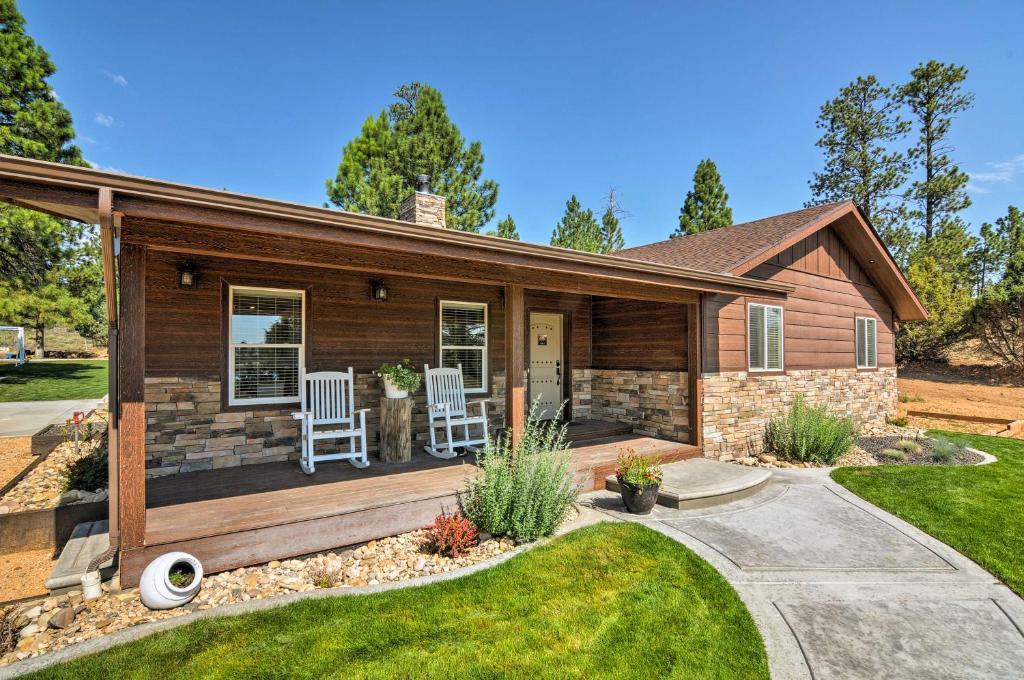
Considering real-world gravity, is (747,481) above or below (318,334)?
below

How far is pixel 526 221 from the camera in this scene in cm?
2080

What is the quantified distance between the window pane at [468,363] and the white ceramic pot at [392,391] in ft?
3.82


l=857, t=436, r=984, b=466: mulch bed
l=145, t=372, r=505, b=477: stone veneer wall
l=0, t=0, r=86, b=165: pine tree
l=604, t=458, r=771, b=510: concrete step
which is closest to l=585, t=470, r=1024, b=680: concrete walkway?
l=604, t=458, r=771, b=510: concrete step

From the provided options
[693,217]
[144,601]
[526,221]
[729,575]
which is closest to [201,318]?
[144,601]

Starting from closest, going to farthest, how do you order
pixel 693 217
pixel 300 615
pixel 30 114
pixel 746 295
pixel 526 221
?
pixel 300 615 < pixel 746 295 < pixel 30 114 < pixel 693 217 < pixel 526 221

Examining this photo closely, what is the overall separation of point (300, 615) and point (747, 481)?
473 centimetres

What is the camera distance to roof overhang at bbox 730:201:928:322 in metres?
7.32

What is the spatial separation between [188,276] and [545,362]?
4.97m

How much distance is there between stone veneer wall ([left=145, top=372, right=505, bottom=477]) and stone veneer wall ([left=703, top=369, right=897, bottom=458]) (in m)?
5.29

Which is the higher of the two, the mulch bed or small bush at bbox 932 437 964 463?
small bush at bbox 932 437 964 463

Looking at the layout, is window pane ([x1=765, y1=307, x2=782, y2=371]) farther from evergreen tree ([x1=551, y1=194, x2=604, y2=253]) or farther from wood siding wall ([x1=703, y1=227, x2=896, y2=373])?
evergreen tree ([x1=551, y1=194, x2=604, y2=253])

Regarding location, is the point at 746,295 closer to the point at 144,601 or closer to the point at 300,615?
the point at 300,615

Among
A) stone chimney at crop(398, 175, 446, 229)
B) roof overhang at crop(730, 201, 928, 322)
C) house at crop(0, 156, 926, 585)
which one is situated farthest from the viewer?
roof overhang at crop(730, 201, 928, 322)

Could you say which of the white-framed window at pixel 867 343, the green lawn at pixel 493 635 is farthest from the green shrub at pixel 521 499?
the white-framed window at pixel 867 343
